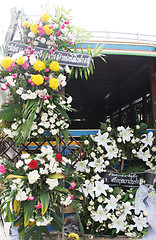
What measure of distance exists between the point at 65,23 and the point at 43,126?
4.28ft

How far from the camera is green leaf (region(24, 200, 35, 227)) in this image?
7.34ft

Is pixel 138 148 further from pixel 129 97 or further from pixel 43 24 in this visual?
pixel 129 97

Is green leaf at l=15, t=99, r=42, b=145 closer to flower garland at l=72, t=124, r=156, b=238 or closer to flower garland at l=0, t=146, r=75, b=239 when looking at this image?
flower garland at l=0, t=146, r=75, b=239

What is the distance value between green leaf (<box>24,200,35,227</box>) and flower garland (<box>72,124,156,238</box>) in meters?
0.93

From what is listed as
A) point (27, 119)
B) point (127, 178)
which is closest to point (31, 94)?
point (27, 119)

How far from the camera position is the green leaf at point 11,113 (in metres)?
2.53

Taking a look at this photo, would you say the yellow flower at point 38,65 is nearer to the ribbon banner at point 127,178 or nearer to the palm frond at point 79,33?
the palm frond at point 79,33

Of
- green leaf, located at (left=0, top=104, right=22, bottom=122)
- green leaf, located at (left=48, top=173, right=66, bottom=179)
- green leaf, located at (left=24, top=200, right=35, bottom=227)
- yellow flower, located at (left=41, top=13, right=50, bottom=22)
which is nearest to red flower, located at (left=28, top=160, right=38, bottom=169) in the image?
green leaf, located at (left=48, top=173, right=66, bottom=179)

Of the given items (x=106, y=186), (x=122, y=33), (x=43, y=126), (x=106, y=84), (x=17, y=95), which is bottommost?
(x=106, y=186)

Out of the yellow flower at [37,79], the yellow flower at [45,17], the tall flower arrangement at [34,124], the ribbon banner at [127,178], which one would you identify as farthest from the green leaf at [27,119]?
the ribbon banner at [127,178]

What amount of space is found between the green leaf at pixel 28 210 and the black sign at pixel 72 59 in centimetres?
166

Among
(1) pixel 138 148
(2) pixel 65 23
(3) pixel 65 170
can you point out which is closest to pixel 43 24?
(2) pixel 65 23

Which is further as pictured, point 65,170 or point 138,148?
point 138,148

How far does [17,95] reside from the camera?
261 centimetres
